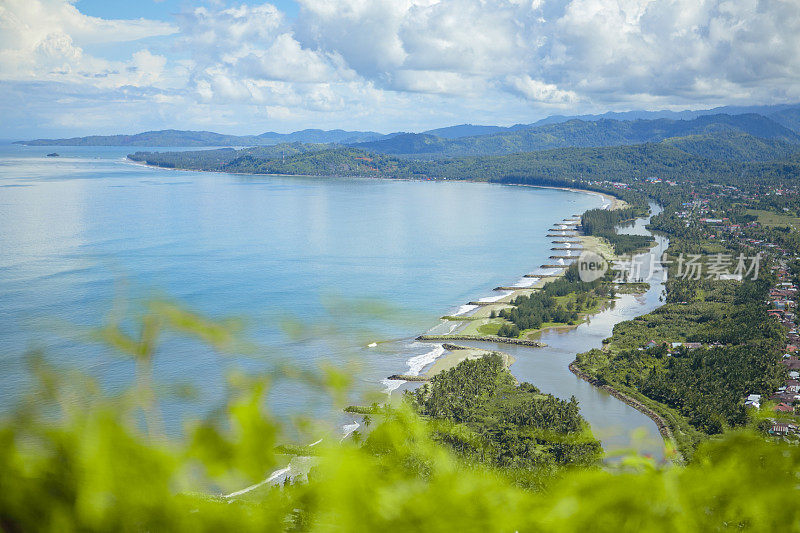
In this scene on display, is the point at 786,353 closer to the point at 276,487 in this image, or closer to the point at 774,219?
the point at 276,487

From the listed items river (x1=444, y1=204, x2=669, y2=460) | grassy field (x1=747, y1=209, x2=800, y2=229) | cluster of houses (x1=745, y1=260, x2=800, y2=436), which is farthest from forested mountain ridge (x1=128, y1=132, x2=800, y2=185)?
river (x1=444, y1=204, x2=669, y2=460)

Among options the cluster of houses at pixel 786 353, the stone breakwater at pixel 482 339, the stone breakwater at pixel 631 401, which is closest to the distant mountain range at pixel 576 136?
the cluster of houses at pixel 786 353

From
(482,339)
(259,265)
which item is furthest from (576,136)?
(482,339)

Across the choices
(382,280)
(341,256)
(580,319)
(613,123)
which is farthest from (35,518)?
(613,123)

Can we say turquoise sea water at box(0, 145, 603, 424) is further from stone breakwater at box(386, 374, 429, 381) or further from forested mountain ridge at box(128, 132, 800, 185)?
forested mountain ridge at box(128, 132, 800, 185)

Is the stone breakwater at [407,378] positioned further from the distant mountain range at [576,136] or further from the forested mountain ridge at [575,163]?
the distant mountain range at [576,136]

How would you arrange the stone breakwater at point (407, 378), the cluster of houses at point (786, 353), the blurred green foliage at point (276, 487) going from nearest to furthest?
the blurred green foliage at point (276, 487) < the cluster of houses at point (786, 353) < the stone breakwater at point (407, 378)
